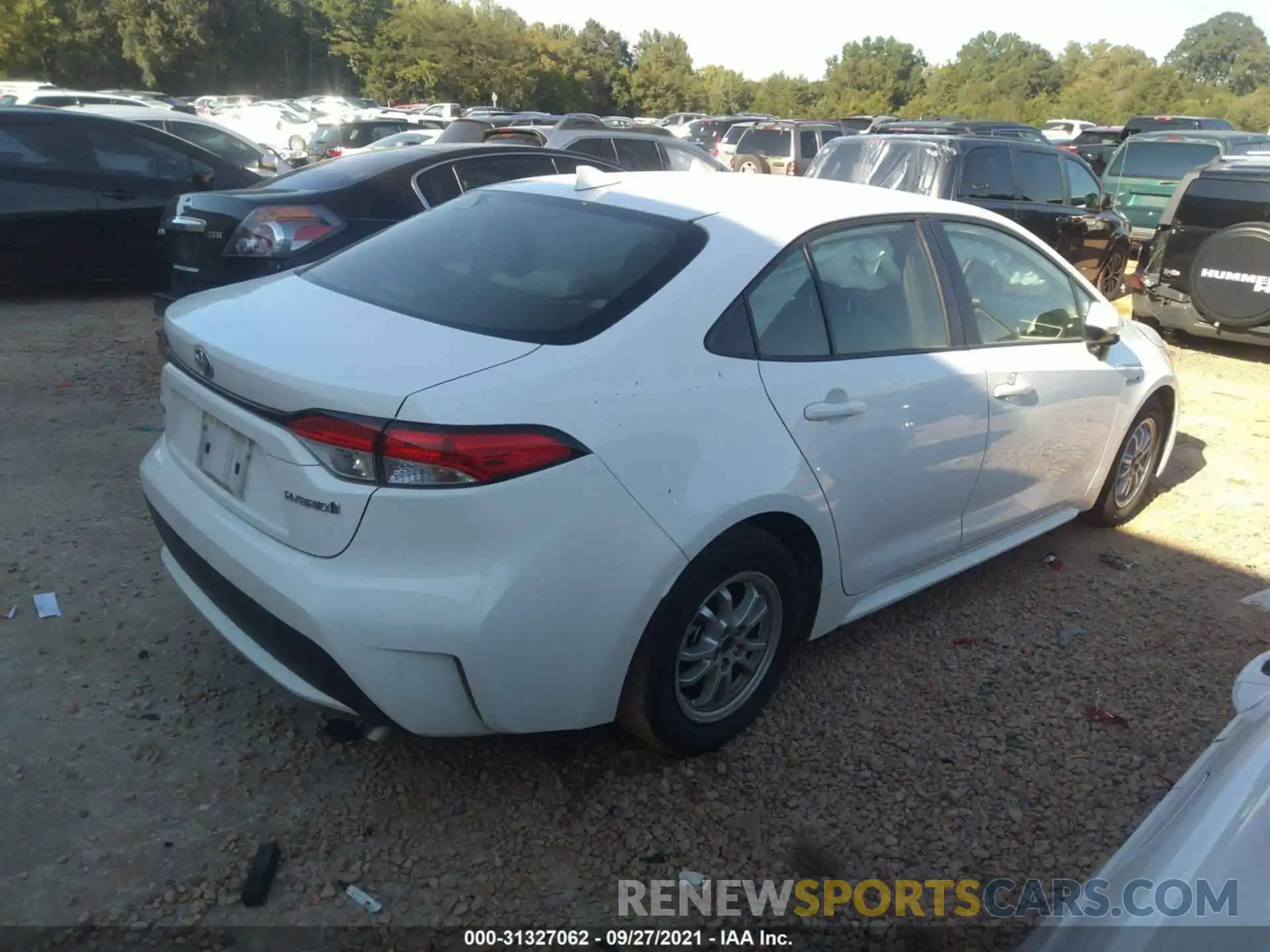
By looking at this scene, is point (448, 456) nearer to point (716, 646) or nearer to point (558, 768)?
point (716, 646)

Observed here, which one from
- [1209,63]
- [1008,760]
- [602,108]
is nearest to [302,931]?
[1008,760]

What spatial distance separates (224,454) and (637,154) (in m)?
10.2

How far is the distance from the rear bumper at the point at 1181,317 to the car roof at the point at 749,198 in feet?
17.5

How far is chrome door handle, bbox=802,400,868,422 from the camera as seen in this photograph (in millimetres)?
3086

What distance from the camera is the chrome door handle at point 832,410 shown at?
3.09 meters

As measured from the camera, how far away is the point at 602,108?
63.5m

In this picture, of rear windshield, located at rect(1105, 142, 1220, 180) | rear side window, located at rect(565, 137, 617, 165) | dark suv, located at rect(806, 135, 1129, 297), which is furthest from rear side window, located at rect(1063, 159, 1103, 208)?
rear side window, located at rect(565, 137, 617, 165)

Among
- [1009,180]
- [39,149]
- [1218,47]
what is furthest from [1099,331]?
[1218,47]

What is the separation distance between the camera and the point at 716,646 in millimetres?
3035

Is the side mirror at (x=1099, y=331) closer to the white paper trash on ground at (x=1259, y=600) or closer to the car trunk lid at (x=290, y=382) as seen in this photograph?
the white paper trash on ground at (x=1259, y=600)

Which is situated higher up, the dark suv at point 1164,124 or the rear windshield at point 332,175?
the rear windshield at point 332,175

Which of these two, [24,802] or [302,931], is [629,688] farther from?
[24,802]

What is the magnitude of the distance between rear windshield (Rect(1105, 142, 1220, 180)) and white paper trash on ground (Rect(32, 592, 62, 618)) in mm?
14247

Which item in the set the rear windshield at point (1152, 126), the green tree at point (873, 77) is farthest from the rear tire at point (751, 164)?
the green tree at point (873, 77)
